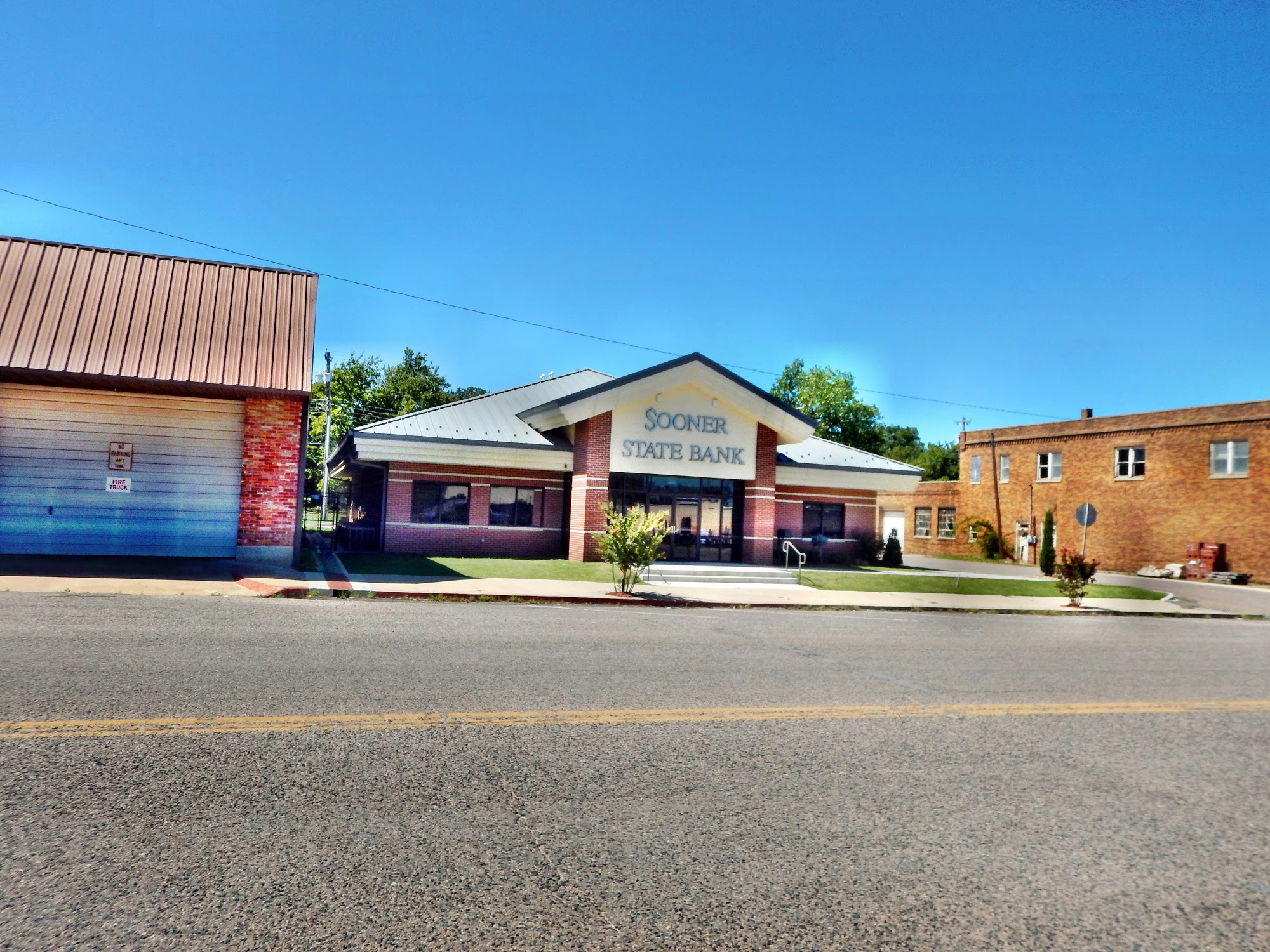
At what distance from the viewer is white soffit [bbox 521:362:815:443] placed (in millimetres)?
26578

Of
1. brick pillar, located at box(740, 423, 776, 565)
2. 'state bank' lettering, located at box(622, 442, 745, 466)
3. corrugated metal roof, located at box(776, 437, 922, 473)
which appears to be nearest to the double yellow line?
'state bank' lettering, located at box(622, 442, 745, 466)

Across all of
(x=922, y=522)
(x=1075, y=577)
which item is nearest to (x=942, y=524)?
(x=922, y=522)

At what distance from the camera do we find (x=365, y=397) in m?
69.3

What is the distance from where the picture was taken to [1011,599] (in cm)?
2205

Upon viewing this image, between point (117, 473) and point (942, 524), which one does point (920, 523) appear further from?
point (117, 473)

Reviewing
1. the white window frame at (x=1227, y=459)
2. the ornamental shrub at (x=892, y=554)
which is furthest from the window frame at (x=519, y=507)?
the white window frame at (x=1227, y=459)

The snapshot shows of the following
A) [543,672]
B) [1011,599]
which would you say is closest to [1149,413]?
[1011,599]

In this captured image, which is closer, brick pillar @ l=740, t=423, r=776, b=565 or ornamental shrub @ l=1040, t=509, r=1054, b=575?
brick pillar @ l=740, t=423, r=776, b=565

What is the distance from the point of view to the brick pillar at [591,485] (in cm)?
2673

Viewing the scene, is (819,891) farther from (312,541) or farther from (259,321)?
(312,541)

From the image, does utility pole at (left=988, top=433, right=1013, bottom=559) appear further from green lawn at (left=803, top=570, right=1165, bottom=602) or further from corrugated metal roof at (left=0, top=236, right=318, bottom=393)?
corrugated metal roof at (left=0, top=236, right=318, bottom=393)

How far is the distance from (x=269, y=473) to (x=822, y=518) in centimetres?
2149

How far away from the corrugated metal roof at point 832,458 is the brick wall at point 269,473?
17.8 meters

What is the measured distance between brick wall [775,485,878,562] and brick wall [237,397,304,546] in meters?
18.5
